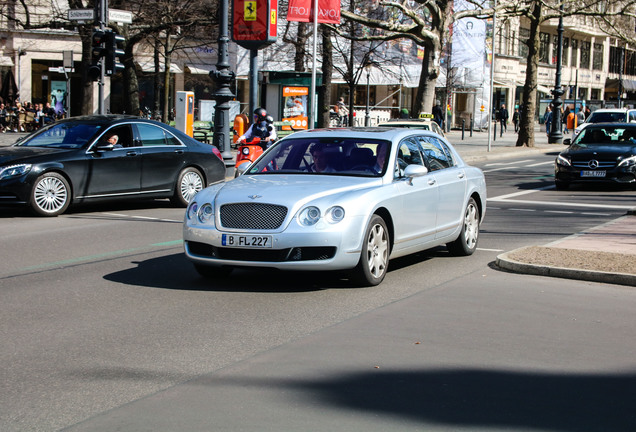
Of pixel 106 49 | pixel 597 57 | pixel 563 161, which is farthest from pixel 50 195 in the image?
pixel 597 57

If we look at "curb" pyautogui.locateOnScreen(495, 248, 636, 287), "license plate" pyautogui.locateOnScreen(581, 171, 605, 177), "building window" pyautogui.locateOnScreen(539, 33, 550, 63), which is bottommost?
"curb" pyautogui.locateOnScreen(495, 248, 636, 287)

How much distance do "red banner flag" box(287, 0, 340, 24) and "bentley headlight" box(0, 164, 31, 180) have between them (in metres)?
11.0

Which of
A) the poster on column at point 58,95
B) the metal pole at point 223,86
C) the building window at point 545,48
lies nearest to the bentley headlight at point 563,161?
the metal pole at point 223,86

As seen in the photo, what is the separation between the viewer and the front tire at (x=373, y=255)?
8477mm

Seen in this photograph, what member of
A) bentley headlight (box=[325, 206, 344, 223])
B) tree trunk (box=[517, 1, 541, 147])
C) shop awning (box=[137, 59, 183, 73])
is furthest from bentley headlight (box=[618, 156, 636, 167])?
shop awning (box=[137, 59, 183, 73])

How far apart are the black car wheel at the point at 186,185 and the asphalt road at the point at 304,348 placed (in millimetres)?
5226

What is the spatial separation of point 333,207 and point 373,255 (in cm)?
70

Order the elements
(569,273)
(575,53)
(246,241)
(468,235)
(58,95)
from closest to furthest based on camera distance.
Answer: (246,241) < (569,273) < (468,235) < (58,95) < (575,53)

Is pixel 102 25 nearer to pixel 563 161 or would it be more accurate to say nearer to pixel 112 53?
pixel 112 53

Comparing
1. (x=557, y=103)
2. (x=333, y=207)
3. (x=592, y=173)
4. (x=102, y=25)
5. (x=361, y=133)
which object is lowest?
(x=592, y=173)

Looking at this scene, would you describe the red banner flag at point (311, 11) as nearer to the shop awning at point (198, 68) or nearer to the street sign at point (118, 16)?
the street sign at point (118, 16)

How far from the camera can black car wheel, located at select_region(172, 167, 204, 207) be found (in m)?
16.0

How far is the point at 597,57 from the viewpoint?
8750 centimetres

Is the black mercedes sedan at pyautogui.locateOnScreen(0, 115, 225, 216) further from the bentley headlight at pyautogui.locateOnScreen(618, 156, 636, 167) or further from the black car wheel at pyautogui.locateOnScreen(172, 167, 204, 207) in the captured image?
the bentley headlight at pyautogui.locateOnScreen(618, 156, 636, 167)
